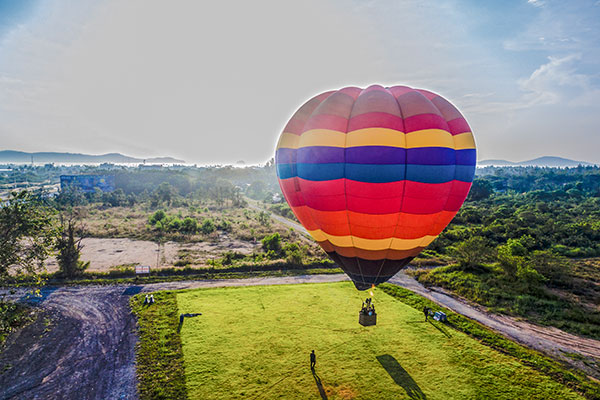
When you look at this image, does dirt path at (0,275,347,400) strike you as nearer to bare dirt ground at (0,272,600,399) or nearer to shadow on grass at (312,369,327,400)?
bare dirt ground at (0,272,600,399)

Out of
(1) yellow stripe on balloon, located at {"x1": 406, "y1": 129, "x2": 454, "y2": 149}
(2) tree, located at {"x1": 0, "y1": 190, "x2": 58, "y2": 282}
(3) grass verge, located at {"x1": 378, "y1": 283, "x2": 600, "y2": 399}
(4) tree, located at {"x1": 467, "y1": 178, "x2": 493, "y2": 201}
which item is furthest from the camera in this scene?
(4) tree, located at {"x1": 467, "y1": 178, "x2": 493, "y2": 201}

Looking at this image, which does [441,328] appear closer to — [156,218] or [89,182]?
[156,218]

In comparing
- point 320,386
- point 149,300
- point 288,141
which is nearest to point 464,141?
point 288,141

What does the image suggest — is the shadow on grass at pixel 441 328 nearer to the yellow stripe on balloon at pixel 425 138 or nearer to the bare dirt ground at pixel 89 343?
the bare dirt ground at pixel 89 343

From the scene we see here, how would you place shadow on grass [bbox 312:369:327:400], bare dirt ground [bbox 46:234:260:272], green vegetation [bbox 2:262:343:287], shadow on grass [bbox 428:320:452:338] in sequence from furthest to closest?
bare dirt ground [bbox 46:234:260:272], green vegetation [bbox 2:262:343:287], shadow on grass [bbox 428:320:452:338], shadow on grass [bbox 312:369:327:400]

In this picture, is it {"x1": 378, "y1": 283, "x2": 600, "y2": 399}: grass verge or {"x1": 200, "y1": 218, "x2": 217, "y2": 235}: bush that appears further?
{"x1": 200, "y1": 218, "x2": 217, "y2": 235}: bush

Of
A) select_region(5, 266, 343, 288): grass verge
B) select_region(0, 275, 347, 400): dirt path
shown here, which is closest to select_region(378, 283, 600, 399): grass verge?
select_region(5, 266, 343, 288): grass verge

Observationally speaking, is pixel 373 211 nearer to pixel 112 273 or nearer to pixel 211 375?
pixel 211 375
